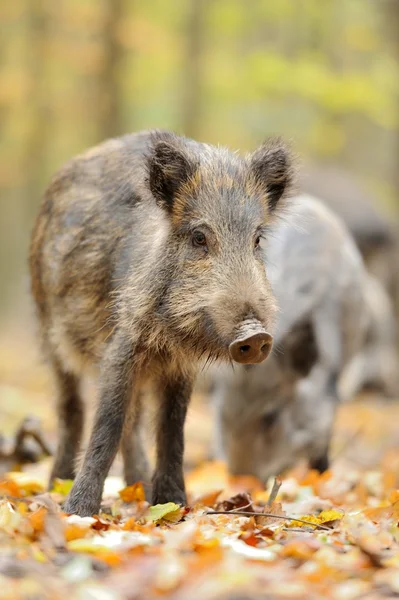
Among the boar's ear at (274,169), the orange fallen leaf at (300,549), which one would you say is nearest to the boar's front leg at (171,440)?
the boar's ear at (274,169)

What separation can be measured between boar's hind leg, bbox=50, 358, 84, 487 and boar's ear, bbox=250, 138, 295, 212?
1.89m

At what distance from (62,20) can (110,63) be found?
275 cm

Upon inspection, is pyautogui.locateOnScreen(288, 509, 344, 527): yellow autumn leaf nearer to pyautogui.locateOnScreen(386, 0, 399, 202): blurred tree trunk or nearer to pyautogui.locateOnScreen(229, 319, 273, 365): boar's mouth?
pyautogui.locateOnScreen(229, 319, 273, 365): boar's mouth

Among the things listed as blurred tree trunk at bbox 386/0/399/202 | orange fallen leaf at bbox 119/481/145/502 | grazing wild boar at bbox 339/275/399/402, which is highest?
blurred tree trunk at bbox 386/0/399/202

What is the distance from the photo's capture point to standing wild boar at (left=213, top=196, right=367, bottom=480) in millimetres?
7473

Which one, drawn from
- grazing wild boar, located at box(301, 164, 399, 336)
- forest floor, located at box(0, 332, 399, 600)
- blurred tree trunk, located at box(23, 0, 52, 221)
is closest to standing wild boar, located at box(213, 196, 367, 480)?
forest floor, located at box(0, 332, 399, 600)

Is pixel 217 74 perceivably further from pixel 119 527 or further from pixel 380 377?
pixel 119 527

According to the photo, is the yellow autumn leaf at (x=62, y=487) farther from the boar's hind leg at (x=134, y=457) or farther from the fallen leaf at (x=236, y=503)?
the fallen leaf at (x=236, y=503)

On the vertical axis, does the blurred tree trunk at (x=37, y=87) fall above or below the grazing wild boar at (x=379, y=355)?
above

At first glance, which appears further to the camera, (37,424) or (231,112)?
(231,112)

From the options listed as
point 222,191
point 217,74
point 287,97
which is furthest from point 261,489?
point 287,97

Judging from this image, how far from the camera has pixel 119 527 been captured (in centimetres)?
399

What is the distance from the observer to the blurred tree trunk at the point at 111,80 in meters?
15.3

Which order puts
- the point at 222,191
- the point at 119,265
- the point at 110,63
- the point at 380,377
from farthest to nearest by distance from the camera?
the point at 110,63 → the point at 380,377 → the point at 119,265 → the point at 222,191
